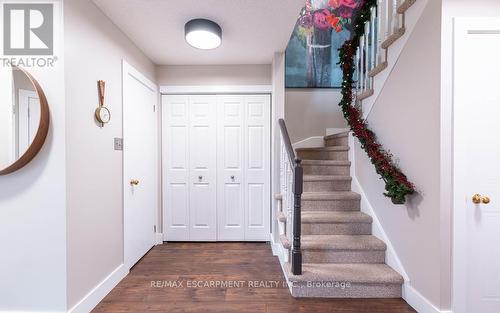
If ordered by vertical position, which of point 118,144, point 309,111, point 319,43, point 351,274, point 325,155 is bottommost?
point 351,274

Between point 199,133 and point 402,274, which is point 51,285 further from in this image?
point 402,274

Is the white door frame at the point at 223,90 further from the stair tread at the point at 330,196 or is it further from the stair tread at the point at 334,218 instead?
Result: the stair tread at the point at 334,218

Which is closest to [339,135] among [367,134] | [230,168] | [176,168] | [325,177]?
[325,177]

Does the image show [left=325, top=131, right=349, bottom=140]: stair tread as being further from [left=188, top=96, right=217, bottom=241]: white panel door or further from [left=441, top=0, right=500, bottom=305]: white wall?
[left=188, top=96, right=217, bottom=241]: white panel door

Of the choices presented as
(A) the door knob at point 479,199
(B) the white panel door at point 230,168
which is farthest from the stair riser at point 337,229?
(B) the white panel door at point 230,168

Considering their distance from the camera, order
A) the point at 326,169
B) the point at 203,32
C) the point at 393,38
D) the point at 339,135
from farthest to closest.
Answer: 1. the point at 339,135
2. the point at 326,169
3. the point at 203,32
4. the point at 393,38

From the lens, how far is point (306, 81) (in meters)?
3.67

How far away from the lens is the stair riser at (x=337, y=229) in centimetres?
233

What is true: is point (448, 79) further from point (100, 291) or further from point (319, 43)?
point (100, 291)

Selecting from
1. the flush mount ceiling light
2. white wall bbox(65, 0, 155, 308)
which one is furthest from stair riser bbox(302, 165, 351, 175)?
white wall bbox(65, 0, 155, 308)

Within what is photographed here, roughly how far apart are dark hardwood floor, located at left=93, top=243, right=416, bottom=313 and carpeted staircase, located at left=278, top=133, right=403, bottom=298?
91 mm

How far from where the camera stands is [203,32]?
2129 mm

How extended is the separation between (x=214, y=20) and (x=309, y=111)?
2052mm

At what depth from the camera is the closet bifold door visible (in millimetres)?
3137
